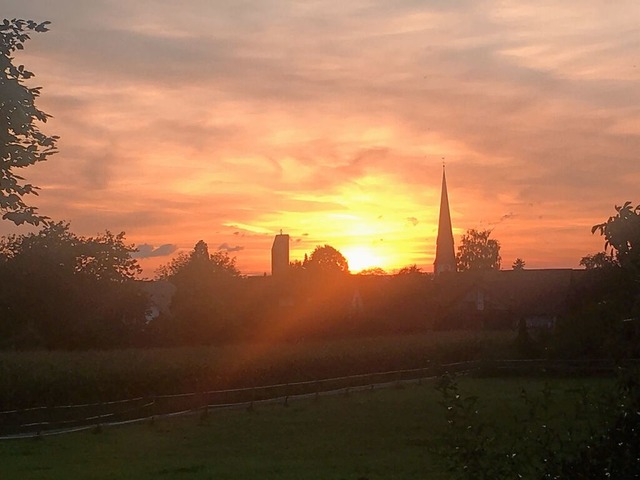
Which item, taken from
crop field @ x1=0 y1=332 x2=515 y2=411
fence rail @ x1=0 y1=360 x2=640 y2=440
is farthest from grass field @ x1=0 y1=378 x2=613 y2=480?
crop field @ x1=0 y1=332 x2=515 y2=411

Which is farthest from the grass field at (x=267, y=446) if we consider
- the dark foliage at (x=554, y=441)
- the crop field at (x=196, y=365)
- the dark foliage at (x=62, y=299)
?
the dark foliage at (x=62, y=299)

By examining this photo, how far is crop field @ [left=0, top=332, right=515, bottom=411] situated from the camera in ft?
123

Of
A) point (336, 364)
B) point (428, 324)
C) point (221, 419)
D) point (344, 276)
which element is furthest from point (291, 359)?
point (344, 276)

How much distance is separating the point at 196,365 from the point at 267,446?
756 inches

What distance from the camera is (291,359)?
1940 inches

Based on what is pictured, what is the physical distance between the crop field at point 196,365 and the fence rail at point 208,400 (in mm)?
1427

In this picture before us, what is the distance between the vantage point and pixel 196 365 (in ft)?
144

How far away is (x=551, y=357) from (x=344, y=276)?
117 ft

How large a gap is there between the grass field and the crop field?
3.61m

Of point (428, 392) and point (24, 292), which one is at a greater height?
point (24, 292)

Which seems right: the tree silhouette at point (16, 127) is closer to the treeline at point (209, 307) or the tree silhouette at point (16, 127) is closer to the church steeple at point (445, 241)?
the treeline at point (209, 307)

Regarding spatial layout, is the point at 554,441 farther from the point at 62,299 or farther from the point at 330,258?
the point at 330,258

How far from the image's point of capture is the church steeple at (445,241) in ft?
456

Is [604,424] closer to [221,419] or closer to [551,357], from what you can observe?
[221,419]
